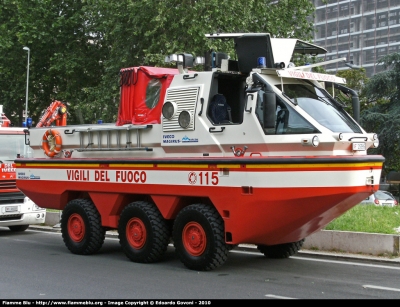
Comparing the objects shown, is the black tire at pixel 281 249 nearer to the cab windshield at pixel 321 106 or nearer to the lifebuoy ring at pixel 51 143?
the cab windshield at pixel 321 106

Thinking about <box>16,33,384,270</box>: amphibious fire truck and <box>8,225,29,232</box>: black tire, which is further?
<box>8,225,29,232</box>: black tire

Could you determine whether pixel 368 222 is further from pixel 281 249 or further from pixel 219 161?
pixel 219 161

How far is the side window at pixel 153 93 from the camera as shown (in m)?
12.1

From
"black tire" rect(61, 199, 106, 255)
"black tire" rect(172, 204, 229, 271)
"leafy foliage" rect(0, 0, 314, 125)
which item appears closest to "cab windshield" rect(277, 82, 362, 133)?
"black tire" rect(172, 204, 229, 271)

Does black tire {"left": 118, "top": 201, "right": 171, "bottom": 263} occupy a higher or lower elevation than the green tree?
lower

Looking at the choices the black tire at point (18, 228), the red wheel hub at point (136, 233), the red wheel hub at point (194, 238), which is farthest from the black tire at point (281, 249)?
the black tire at point (18, 228)

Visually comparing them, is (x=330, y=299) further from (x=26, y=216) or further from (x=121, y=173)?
(x=26, y=216)

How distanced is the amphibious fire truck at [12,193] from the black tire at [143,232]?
5.30 m

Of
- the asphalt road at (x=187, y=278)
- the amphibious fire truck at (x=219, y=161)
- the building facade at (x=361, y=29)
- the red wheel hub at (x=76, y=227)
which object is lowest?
the asphalt road at (x=187, y=278)

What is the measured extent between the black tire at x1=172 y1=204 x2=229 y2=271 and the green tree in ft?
109

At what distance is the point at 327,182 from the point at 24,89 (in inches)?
1423

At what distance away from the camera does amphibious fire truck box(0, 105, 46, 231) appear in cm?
1648

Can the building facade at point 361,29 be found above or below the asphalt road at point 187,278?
above

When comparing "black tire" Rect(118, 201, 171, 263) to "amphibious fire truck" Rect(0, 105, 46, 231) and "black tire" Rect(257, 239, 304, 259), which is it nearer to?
"black tire" Rect(257, 239, 304, 259)
